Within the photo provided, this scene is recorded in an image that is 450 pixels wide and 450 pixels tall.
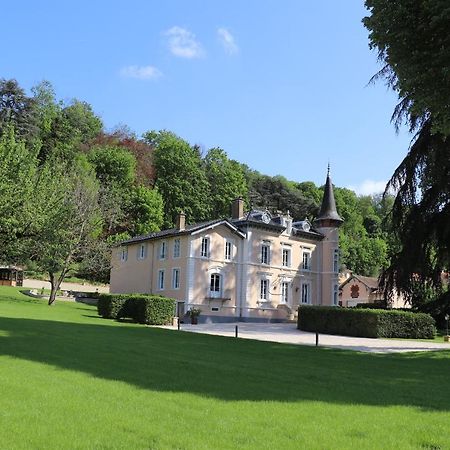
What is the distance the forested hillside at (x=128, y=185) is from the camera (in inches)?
1620

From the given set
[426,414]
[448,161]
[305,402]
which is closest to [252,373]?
[305,402]

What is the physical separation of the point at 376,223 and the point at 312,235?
190 feet

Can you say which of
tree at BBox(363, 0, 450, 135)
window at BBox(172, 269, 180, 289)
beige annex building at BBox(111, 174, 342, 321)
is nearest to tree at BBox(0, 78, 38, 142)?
beige annex building at BBox(111, 174, 342, 321)

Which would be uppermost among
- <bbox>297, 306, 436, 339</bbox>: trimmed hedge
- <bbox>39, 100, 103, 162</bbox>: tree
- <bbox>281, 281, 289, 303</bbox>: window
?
<bbox>39, 100, 103, 162</bbox>: tree

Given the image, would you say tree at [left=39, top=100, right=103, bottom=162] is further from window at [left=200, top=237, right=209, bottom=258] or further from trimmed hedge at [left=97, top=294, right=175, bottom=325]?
trimmed hedge at [left=97, top=294, right=175, bottom=325]

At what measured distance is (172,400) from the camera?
8.09 m

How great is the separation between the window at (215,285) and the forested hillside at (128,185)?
842 cm

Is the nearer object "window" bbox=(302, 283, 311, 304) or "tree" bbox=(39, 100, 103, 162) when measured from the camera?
"window" bbox=(302, 283, 311, 304)

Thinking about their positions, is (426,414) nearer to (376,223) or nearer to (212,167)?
(212,167)

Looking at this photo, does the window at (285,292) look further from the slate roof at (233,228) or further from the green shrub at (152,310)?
A: the green shrub at (152,310)

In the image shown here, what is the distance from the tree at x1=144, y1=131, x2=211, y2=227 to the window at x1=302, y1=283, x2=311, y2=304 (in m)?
24.3

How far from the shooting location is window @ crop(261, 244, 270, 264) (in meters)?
45.5

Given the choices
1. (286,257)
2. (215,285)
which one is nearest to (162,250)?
(215,285)

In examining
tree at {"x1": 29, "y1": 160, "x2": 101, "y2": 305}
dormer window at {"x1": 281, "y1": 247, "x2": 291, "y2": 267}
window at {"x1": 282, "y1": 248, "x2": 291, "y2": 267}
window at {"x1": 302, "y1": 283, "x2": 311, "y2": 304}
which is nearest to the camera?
tree at {"x1": 29, "y1": 160, "x2": 101, "y2": 305}
